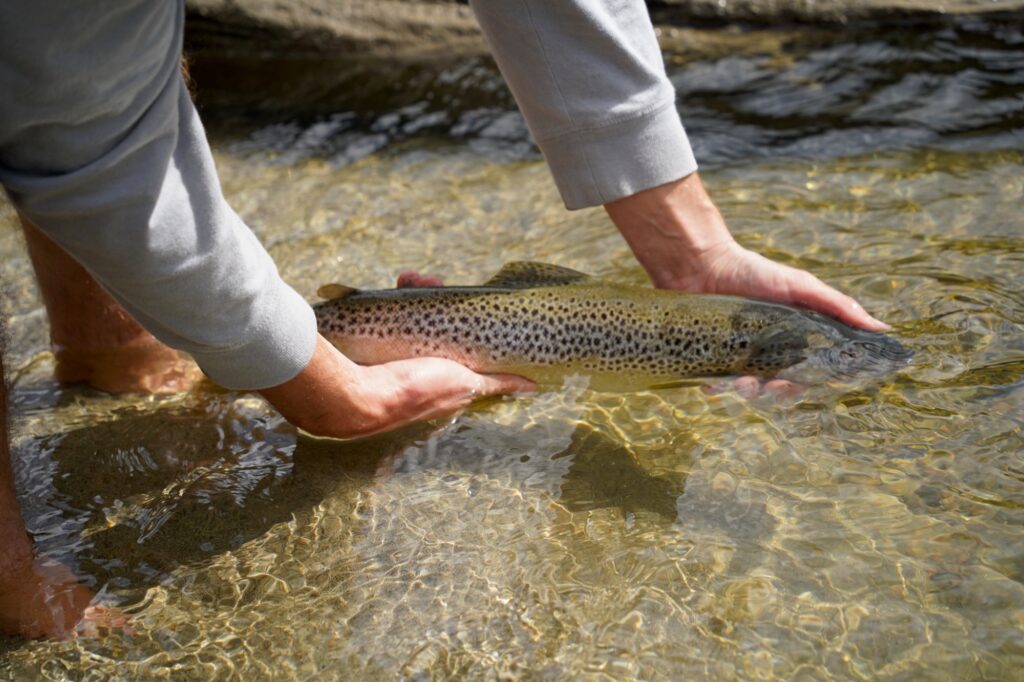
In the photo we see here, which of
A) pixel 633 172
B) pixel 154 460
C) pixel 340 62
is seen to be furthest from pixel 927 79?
pixel 154 460

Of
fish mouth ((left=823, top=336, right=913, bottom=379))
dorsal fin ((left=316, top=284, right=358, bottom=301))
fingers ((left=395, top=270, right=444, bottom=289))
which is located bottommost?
fish mouth ((left=823, top=336, right=913, bottom=379))

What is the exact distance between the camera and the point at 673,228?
3393 mm

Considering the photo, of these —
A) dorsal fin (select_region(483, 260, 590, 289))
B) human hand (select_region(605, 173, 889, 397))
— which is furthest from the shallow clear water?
dorsal fin (select_region(483, 260, 590, 289))

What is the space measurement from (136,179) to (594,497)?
1.49 metres

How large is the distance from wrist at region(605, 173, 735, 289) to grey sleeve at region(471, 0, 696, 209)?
87mm

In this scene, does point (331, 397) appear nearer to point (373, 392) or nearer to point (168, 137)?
point (373, 392)

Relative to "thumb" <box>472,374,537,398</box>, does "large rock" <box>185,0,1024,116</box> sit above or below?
above

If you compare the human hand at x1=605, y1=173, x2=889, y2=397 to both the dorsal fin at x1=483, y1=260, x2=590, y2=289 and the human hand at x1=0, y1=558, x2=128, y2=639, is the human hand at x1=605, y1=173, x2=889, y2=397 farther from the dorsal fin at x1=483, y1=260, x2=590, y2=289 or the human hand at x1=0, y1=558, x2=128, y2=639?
the human hand at x1=0, y1=558, x2=128, y2=639

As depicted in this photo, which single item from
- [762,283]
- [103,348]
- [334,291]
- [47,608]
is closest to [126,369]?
[103,348]

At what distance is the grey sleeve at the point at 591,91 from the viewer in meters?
2.97

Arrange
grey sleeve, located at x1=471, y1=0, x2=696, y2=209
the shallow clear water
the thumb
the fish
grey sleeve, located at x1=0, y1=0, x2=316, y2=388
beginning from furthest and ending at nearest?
the thumb < the fish < grey sleeve, located at x1=471, y1=0, x2=696, y2=209 < the shallow clear water < grey sleeve, located at x1=0, y1=0, x2=316, y2=388

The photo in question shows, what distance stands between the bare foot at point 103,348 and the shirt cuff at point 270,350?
99cm

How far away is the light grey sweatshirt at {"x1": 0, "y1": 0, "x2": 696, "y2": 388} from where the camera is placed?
199 centimetres

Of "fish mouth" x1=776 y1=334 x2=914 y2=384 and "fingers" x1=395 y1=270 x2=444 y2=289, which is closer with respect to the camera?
"fish mouth" x1=776 y1=334 x2=914 y2=384
